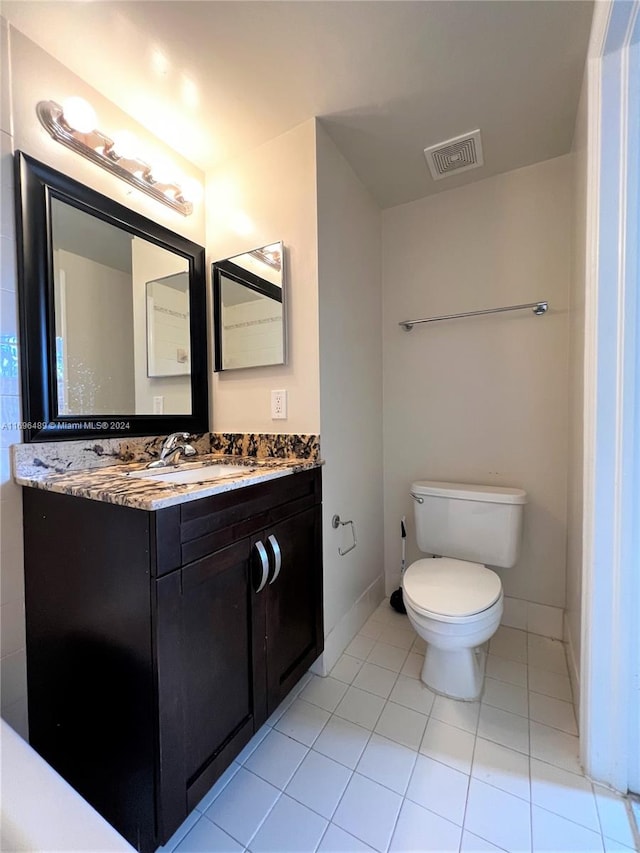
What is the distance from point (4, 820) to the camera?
640 millimetres

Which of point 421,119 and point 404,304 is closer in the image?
point 421,119

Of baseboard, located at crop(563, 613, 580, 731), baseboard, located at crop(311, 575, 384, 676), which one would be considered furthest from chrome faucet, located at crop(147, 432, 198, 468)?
baseboard, located at crop(563, 613, 580, 731)

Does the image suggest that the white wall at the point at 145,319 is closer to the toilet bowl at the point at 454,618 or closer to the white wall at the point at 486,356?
the white wall at the point at 486,356

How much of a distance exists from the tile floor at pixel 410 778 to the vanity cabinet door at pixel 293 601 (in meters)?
0.17

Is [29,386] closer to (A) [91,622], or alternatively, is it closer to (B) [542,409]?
(A) [91,622]

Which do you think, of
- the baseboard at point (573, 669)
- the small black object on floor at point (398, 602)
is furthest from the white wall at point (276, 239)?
the baseboard at point (573, 669)

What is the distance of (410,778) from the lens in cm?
106

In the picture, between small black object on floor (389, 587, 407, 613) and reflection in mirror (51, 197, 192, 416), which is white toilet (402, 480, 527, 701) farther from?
reflection in mirror (51, 197, 192, 416)

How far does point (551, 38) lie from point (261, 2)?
892 millimetres

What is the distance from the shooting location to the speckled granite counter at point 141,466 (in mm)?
881

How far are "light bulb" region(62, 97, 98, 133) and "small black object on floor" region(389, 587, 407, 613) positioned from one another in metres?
2.39

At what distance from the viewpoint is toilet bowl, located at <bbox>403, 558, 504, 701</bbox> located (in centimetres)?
126

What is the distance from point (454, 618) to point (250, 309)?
1456 millimetres

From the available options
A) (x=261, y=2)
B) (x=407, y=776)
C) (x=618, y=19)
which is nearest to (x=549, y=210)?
(x=618, y=19)
